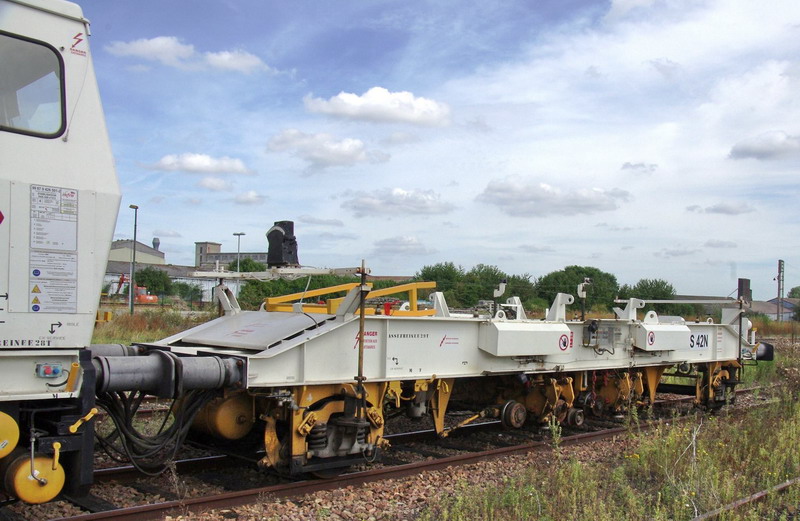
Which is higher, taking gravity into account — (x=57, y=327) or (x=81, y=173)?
(x=81, y=173)

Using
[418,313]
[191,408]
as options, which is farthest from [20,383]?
[418,313]

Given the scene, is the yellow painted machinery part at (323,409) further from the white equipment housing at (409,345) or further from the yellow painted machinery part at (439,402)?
the yellow painted machinery part at (439,402)

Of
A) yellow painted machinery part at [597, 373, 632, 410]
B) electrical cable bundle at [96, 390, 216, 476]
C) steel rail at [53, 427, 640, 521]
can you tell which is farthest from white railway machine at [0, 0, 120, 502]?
yellow painted machinery part at [597, 373, 632, 410]

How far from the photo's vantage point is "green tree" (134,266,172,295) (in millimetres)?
53750

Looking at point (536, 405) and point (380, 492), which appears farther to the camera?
point (536, 405)

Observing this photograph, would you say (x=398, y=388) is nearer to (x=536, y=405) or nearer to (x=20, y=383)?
(x=536, y=405)

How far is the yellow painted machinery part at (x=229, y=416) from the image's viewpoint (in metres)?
6.70

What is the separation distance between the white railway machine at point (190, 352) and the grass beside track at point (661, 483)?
1281 millimetres

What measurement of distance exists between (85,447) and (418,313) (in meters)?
4.18

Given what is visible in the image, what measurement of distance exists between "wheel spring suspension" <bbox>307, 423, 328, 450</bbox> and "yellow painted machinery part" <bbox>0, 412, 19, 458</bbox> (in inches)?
109

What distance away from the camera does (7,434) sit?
4531 millimetres

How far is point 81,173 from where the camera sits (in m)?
4.93

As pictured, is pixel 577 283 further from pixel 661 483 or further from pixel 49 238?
pixel 49 238

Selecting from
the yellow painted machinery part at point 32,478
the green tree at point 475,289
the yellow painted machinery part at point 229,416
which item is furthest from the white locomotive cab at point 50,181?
the green tree at point 475,289
